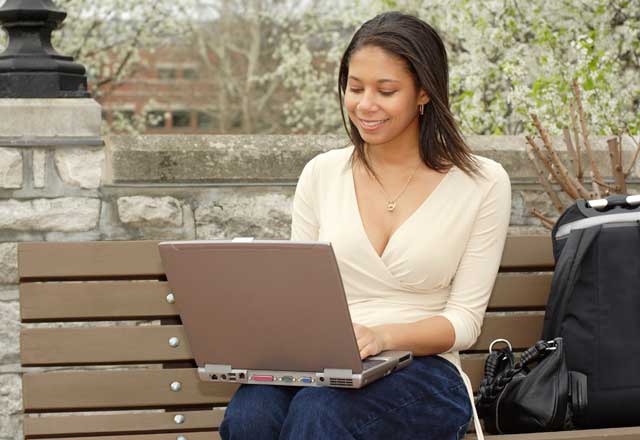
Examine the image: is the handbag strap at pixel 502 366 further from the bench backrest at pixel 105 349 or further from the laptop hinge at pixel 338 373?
the laptop hinge at pixel 338 373

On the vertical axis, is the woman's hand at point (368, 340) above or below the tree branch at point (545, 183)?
below

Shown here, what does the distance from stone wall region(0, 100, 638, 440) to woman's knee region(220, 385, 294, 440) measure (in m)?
1.11

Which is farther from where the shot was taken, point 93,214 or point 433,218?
point 93,214

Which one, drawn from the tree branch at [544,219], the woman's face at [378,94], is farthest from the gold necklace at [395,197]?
the tree branch at [544,219]

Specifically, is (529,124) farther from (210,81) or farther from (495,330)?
(210,81)

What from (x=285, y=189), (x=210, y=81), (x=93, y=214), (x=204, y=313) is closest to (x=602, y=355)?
(x=204, y=313)

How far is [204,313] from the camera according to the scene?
8.79ft

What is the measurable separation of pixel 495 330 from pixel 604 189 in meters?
0.79

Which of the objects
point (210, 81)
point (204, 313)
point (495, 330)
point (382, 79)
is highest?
point (382, 79)

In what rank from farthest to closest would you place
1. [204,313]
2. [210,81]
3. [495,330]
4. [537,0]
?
1. [210,81]
2. [537,0]
3. [495,330]
4. [204,313]

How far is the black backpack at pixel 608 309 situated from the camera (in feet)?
9.78

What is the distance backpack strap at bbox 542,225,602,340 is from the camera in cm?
299

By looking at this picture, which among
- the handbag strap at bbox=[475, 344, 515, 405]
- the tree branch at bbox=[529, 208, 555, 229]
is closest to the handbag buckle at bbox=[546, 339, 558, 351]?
the handbag strap at bbox=[475, 344, 515, 405]

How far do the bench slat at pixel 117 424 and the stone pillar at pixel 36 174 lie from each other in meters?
0.56
